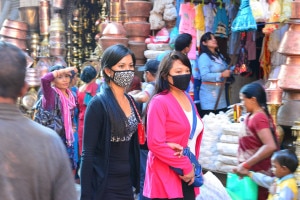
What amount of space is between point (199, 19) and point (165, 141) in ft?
15.7

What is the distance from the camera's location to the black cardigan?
12.1 ft

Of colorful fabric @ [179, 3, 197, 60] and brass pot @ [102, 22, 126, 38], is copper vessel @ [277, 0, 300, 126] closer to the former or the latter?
colorful fabric @ [179, 3, 197, 60]

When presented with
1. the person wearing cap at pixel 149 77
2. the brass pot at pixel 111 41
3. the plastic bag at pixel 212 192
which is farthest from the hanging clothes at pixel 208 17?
the plastic bag at pixel 212 192

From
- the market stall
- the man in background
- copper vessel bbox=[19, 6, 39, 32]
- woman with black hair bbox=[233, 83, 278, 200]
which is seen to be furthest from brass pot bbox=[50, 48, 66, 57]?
the man in background

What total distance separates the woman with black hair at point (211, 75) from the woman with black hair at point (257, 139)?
3340 mm

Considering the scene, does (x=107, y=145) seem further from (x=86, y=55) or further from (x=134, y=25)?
(x=86, y=55)

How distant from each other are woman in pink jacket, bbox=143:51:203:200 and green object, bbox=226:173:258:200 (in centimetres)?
32

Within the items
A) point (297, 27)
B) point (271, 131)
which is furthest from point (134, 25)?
point (271, 131)

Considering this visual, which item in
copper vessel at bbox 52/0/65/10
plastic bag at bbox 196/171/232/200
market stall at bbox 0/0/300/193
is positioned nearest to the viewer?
plastic bag at bbox 196/171/232/200

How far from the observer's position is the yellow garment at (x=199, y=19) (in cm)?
853

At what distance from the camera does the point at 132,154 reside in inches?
158

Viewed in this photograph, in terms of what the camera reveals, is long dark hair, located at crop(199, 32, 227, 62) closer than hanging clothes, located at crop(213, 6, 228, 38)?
Yes

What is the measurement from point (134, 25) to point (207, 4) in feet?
4.66

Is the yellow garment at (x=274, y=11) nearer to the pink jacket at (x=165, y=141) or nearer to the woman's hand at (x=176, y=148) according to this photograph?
the pink jacket at (x=165, y=141)
